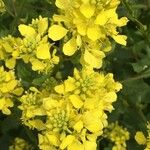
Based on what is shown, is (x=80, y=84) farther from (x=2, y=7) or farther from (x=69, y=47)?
(x=2, y=7)

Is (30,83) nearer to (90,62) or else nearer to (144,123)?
(90,62)

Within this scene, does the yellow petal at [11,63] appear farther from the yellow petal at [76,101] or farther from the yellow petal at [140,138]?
the yellow petal at [140,138]

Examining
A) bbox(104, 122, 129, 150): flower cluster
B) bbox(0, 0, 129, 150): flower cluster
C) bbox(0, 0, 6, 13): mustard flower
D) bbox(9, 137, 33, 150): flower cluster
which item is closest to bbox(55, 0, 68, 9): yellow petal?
bbox(0, 0, 129, 150): flower cluster

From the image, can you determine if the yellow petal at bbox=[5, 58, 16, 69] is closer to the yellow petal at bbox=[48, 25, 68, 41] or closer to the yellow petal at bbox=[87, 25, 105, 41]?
the yellow petal at bbox=[48, 25, 68, 41]

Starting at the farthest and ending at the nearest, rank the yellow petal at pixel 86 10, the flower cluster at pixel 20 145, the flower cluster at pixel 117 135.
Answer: the flower cluster at pixel 20 145
the flower cluster at pixel 117 135
the yellow petal at pixel 86 10

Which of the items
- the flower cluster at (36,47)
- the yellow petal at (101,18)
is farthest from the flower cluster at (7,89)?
the yellow petal at (101,18)

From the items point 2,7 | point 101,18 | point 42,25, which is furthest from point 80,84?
point 2,7

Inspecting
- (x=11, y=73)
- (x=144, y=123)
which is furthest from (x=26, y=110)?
(x=144, y=123)
